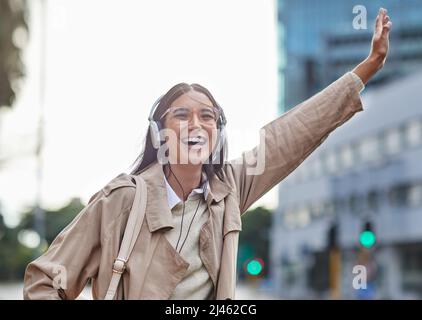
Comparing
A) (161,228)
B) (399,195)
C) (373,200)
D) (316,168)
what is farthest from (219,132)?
(316,168)

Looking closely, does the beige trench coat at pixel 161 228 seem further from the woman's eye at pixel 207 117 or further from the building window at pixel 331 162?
the building window at pixel 331 162

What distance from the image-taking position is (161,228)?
6.48ft

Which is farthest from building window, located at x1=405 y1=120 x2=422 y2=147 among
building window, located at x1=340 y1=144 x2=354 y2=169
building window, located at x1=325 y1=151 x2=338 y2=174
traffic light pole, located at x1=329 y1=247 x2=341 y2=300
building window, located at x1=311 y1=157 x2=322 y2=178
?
traffic light pole, located at x1=329 y1=247 x2=341 y2=300

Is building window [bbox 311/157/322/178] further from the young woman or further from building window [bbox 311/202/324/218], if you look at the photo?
the young woman

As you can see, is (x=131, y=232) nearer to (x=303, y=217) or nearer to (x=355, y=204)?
(x=355, y=204)

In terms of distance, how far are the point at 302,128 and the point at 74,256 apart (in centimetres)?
60

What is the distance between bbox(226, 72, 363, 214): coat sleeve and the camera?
210 centimetres

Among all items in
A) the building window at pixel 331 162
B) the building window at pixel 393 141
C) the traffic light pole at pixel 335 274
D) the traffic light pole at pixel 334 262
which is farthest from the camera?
the building window at pixel 331 162

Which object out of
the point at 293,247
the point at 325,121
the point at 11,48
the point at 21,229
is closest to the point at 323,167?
the point at 293,247

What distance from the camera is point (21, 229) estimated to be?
169ft

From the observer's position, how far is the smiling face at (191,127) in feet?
6.78

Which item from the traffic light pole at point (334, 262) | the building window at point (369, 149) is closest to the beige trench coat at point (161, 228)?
the traffic light pole at point (334, 262)

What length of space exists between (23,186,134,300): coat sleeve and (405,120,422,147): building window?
129ft

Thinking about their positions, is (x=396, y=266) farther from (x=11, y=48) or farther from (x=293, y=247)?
(x=11, y=48)
